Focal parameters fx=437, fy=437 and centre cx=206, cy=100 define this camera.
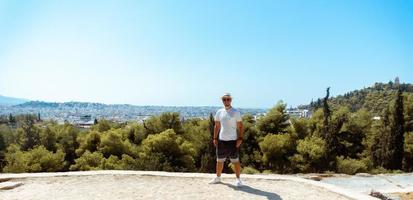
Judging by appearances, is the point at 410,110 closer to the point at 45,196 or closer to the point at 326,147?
the point at 326,147

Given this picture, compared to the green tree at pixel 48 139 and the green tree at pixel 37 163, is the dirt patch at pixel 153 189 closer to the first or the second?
the green tree at pixel 37 163

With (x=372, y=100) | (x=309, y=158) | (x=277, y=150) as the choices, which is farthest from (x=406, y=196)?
(x=372, y=100)

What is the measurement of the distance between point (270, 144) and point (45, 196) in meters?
28.9

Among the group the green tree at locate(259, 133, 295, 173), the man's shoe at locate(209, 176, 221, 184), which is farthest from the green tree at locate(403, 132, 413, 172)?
the man's shoe at locate(209, 176, 221, 184)

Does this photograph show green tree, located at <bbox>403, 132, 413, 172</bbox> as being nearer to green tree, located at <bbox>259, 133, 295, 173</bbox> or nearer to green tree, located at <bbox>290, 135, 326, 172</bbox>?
green tree, located at <bbox>290, 135, 326, 172</bbox>

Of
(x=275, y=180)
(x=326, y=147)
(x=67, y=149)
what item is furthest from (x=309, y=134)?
(x=275, y=180)

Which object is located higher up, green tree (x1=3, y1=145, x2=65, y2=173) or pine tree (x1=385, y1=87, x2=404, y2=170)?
pine tree (x1=385, y1=87, x2=404, y2=170)

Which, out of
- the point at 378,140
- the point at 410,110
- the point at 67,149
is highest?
the point at 410,110

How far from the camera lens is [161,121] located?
153 ft

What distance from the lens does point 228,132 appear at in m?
9.20

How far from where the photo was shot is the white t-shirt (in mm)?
9180

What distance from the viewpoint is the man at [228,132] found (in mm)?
9180

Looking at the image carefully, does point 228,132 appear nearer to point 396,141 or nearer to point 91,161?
point 396,141

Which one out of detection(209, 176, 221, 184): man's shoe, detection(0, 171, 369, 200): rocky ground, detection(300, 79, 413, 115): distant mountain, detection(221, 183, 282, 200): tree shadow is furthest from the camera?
detection(300, 79, 413, 115): distant mountain
